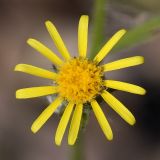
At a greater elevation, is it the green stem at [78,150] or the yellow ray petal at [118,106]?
the yellow ray petal at [118,106]

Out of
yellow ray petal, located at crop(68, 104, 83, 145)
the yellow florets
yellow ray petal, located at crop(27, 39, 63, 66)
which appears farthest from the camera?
yellow ray petal, located at crop(27, 39, 63, 66)

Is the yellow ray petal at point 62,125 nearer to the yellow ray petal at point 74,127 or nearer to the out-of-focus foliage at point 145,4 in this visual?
the yellow ray petal at point 74,127

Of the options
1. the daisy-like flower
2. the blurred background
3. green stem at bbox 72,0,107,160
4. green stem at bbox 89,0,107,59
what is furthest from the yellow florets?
the blurred background

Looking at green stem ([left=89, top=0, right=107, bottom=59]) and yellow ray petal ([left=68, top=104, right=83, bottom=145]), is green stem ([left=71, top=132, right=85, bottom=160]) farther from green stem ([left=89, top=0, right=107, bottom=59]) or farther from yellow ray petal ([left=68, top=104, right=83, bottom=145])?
green stem ([left=89, top=0, right=107, bottom=59])

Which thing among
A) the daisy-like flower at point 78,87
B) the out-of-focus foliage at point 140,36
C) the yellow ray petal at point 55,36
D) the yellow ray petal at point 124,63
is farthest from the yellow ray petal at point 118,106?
the out-of-focus foliage at point 140,36

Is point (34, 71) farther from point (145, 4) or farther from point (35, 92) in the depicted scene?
point (145, 4)

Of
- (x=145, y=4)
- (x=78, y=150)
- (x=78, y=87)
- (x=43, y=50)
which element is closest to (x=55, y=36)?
(x=43, y=50)
